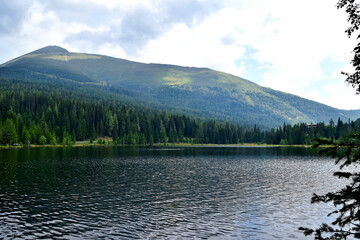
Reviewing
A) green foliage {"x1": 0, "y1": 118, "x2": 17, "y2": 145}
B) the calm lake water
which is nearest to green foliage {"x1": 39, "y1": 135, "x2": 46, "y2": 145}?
green foliage {"x1": 0, "y1": 118, "x2": 17, "y2": 145}

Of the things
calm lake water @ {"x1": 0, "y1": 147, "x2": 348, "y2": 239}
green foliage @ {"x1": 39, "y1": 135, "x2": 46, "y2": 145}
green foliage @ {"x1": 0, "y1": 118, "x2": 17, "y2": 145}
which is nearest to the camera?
calm lake water @ {"x1": 0, "y1": 147, "x2": 348, "y2": 239}

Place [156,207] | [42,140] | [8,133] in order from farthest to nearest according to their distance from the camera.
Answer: [42,140] → [8,133] → [156,207]

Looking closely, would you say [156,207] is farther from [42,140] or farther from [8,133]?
[42,140]

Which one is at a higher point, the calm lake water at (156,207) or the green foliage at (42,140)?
the green foliage at (42,140)

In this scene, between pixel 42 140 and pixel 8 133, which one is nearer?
pixel 8 133

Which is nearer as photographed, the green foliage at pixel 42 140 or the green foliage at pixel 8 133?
the green foliage at pixel 8 133

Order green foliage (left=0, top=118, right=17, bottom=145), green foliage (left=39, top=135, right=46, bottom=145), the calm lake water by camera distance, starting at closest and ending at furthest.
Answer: the calm lake water → green foliage (left=0, top=118, right=17, bottom=145) → green foliage (left=39, top=135, right=46, bottom=145)

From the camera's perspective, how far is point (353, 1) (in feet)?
49.7

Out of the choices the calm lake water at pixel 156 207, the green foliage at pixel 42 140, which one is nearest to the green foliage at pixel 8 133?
the green foliage at pixel 42 140

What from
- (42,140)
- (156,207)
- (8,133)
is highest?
(8,133)

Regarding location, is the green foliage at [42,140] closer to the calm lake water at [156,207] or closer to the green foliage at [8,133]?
the green foliage at [8,133]

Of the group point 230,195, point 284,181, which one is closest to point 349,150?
point 230,195

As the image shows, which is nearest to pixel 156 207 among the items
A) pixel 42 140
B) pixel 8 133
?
pixel 8 133

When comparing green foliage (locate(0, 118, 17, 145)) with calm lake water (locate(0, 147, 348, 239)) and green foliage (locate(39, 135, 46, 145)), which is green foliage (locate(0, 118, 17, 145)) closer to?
green foliage (locate(39, 135, 46, 145))
